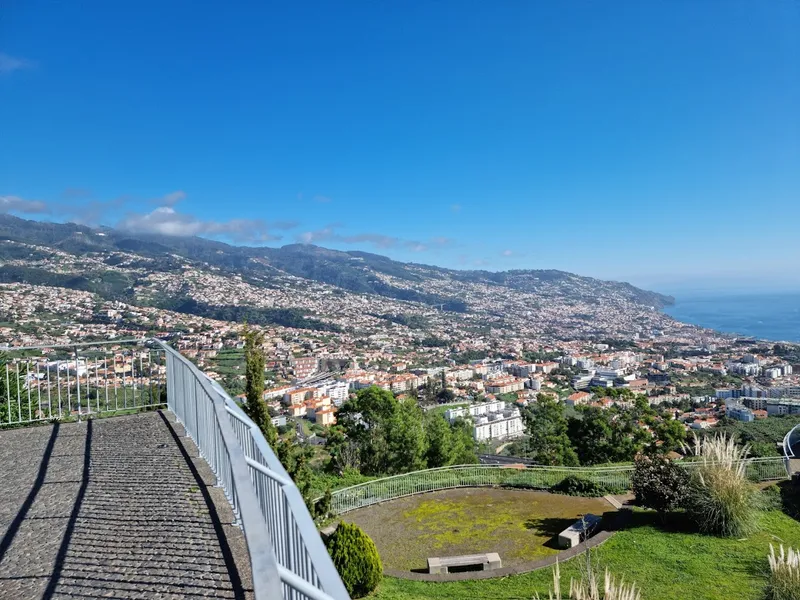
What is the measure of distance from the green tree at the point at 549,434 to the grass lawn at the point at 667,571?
10437mm

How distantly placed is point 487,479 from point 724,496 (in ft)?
20.2

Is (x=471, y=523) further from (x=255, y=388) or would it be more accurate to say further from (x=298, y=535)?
(x=298, y=535)

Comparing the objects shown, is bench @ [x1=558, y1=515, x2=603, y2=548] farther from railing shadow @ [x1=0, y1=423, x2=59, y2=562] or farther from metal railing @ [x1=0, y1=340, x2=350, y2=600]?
railing shadow @ [x1=0, y1=423, x2=59, y2=562]

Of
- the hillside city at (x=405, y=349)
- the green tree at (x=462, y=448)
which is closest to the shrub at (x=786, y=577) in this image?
the hillside city at (x=405, y=349)

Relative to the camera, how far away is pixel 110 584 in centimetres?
272

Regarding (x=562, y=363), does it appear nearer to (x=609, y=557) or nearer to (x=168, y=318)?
(x=168, y=318)

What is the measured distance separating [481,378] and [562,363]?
1298 centimetres

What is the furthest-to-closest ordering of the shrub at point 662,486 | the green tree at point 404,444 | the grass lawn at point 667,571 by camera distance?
the green tree at point 404,444
the shrub at point 662,486
the grass lawn at point 667,571

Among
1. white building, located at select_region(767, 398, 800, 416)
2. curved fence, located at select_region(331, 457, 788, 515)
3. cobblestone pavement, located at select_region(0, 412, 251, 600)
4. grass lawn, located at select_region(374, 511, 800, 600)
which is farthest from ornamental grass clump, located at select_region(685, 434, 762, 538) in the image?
white building, located at select_region(767, 398, 800, 416)

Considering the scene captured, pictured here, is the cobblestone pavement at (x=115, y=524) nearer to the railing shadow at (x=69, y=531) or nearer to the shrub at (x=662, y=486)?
the railing shadow at (x=69, y=531)

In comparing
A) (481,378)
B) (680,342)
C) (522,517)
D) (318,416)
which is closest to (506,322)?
(680,342)

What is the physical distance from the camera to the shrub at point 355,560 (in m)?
7.17

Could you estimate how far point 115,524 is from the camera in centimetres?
350

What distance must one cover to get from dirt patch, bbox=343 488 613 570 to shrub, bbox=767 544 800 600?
4514 mm
